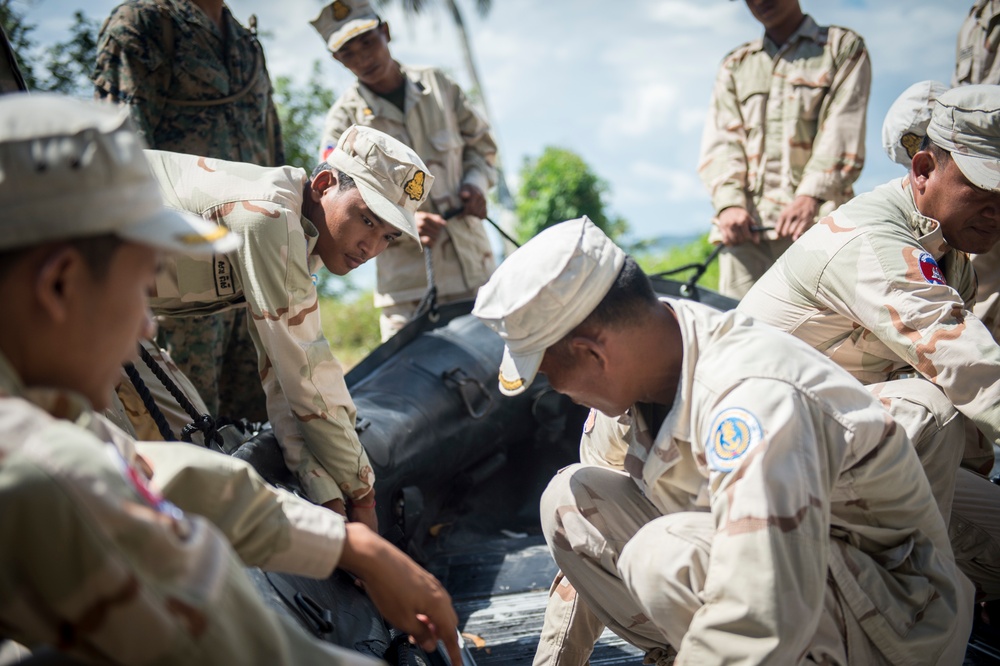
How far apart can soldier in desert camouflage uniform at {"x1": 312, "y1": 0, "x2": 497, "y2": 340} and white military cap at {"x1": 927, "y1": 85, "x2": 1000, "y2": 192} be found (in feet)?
6.40

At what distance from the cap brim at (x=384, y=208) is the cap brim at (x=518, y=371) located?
→ 73 centimetres

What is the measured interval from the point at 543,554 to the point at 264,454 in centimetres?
100

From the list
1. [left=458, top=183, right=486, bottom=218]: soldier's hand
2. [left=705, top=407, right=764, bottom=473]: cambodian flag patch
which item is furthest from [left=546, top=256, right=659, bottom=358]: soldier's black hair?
[left=458, top=183, right=486, bottom=218]: soldier's hand

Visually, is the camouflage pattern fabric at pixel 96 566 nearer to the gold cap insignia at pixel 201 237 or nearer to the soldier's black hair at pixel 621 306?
the gold cap insignia at pixel 201 237

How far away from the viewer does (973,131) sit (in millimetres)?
1979

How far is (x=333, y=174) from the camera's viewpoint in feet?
7.47

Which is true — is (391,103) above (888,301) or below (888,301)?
above

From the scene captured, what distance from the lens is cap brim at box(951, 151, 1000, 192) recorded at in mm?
1942

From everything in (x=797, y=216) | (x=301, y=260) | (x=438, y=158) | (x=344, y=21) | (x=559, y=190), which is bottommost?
(x=559, y=190)

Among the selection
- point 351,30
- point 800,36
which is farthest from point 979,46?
point 351,30

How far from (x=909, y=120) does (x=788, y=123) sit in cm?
114

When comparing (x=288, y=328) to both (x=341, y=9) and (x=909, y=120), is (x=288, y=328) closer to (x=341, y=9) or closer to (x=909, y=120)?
(x=909, y=120)

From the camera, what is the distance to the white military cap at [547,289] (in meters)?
1.46

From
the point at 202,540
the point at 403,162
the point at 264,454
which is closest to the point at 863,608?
the point at 202,540
